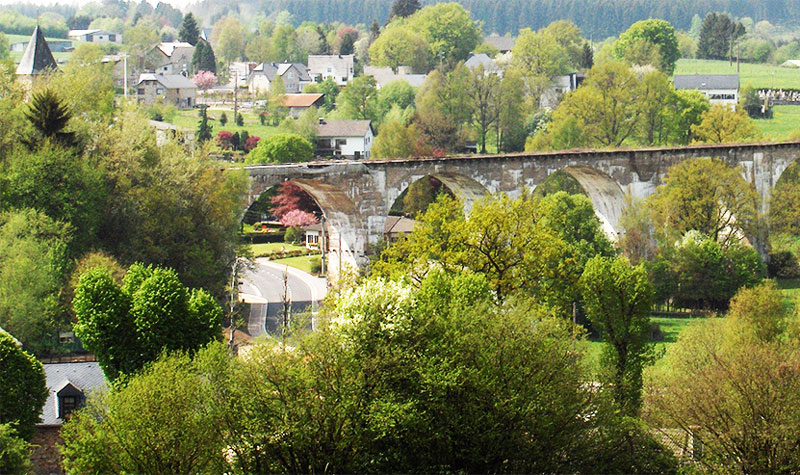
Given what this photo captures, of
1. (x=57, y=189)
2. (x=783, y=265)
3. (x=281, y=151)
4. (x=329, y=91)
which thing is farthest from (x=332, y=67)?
(x=57, y=189)

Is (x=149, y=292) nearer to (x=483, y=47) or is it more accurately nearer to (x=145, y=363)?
(x=145, y=363)

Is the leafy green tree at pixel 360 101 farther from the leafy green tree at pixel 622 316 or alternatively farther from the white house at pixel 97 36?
the leafy green tree at pixel 622 316

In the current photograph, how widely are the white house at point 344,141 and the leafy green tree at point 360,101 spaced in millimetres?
11240

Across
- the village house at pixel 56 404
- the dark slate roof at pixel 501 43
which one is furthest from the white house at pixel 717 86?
the village house at pixel 56 404

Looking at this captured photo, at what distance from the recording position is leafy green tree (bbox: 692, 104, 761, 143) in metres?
102

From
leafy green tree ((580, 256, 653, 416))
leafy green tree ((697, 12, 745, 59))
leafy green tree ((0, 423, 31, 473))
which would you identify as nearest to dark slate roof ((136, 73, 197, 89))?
leafy green tree ((697, 12, 745, 59))

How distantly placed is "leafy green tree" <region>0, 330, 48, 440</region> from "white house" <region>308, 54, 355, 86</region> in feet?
388

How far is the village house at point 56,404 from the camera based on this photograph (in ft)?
138

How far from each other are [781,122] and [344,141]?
132ft

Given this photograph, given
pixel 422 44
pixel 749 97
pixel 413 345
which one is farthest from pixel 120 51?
pixel 413 345

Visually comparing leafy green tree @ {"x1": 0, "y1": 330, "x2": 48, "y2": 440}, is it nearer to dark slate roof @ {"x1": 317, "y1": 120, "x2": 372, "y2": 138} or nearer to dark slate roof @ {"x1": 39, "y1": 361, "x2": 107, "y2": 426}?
dark slate roof @ {"x1": 39, "y1": 361, "x2": 107, "y2": 426}

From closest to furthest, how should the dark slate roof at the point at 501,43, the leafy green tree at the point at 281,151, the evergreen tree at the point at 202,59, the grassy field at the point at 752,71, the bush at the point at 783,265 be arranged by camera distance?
the bush at the point at 783,265 → the leafy green tree at the point at 281,151 → the grassy field at the point at 752,71 → the evergreen tree at the point at 202,59 → the dark slate roof at the point at 501,43

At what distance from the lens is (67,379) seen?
44062mm

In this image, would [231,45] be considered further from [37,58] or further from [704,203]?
[704,203]
